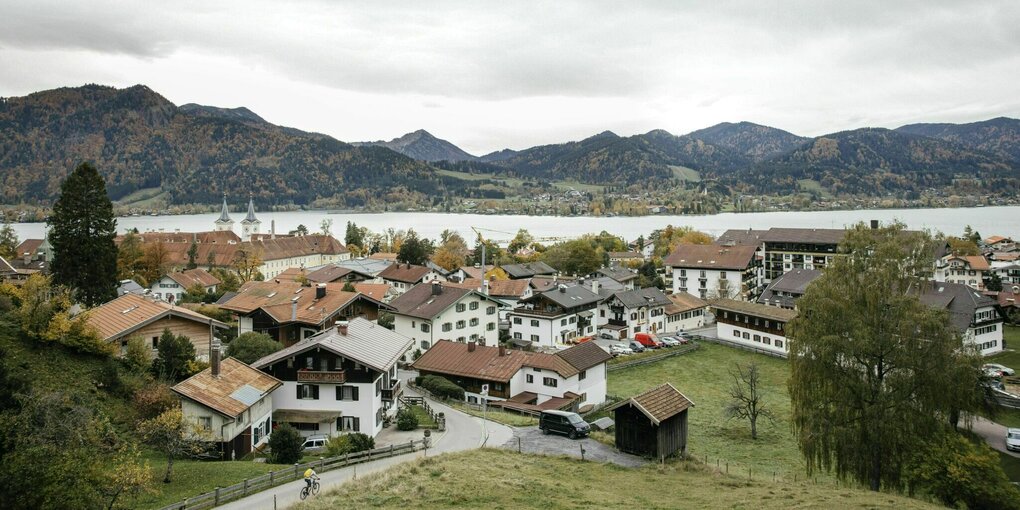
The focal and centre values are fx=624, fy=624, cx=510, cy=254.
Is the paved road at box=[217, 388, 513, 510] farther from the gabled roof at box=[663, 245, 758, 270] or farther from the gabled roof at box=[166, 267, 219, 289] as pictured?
→ the gabled roof at box=[663, 245, 758, 270]

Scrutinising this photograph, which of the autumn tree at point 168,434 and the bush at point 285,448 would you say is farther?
the bush at point 285,448

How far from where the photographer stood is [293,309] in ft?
130

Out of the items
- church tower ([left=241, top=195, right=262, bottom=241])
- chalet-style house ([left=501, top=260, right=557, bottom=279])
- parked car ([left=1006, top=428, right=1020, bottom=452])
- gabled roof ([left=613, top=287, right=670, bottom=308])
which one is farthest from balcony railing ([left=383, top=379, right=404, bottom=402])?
church tower ([left=241, top=195, right=262, bottom=241])

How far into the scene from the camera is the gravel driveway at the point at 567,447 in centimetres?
2138

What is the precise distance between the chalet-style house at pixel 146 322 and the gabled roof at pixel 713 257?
183 ft

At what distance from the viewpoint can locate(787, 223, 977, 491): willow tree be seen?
1820 cm

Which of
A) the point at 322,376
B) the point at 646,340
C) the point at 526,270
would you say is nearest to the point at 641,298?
the point at 646,340

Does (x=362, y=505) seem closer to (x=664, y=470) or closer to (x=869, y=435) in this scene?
(x=664, y=470)

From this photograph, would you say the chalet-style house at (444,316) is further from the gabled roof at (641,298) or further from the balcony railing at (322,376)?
the balcony railing at (322,376)

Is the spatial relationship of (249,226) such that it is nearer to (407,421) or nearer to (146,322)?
(146,322)

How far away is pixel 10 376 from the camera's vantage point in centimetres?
1897

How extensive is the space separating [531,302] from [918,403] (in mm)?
32945

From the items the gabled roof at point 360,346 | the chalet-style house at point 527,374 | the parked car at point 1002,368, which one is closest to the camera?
the gabled roof at point 360,346

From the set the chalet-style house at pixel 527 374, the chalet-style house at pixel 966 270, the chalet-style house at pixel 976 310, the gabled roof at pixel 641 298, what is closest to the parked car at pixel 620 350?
the gabled roof at pixel 641 298
